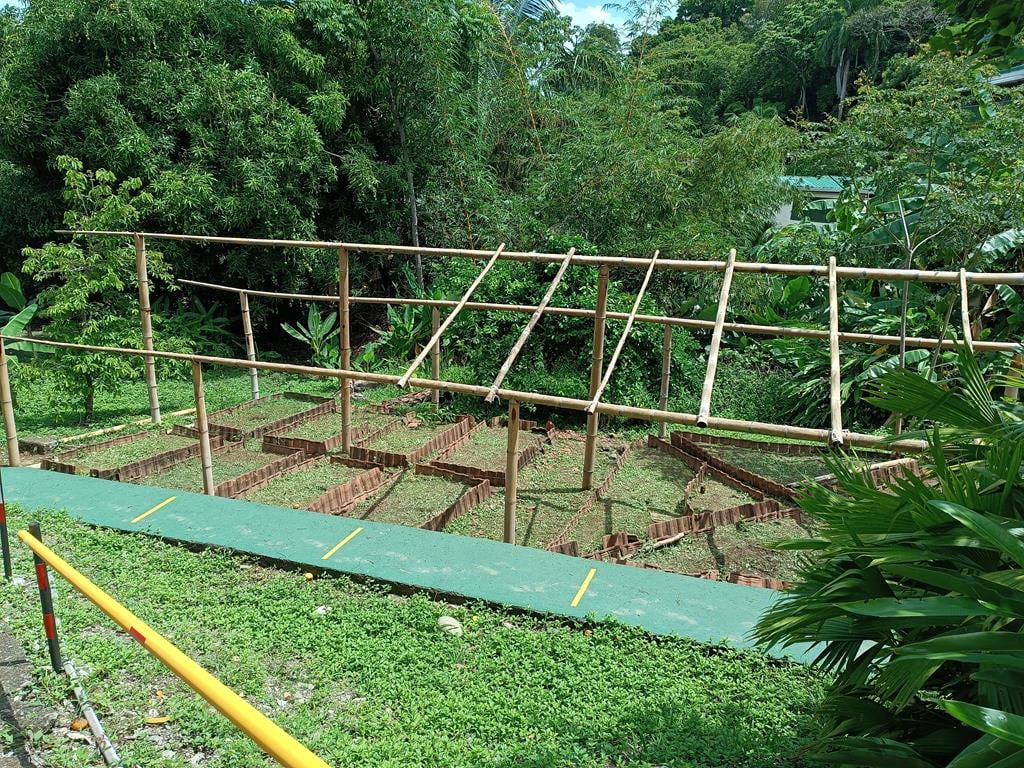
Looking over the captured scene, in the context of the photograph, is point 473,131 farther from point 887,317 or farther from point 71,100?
point 887,317

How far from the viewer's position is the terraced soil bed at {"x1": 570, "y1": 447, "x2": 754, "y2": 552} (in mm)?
4934

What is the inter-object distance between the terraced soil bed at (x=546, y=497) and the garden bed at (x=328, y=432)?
1.68 meters

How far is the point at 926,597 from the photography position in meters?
1.72

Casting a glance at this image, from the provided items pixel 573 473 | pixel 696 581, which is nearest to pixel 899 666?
pixel 696 581

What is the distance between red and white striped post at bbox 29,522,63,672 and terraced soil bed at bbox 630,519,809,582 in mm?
2995

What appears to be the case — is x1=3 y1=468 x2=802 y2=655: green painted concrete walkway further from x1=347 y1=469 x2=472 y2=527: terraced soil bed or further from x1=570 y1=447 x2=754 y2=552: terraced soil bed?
x1=570 y1=447 x2=754 y2=552: terraced soil bed

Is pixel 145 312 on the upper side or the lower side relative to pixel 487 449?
upper

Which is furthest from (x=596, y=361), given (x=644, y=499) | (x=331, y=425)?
(x=331, y=425)

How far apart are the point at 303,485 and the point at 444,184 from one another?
6143mm

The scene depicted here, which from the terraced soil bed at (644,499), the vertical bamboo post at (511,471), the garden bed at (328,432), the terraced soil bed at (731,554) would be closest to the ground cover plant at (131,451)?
the garden bed at (328,432)

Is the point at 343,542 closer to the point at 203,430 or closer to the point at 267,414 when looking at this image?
the point at 203,430

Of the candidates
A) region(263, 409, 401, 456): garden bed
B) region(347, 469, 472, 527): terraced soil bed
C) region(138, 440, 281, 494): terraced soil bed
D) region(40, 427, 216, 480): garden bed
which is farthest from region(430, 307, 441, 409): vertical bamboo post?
region(40, 427, 216, 480): garden bed

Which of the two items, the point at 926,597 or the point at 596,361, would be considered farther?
the point at 596,361

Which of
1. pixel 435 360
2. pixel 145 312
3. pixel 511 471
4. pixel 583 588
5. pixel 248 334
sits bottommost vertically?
pixel 583 588
